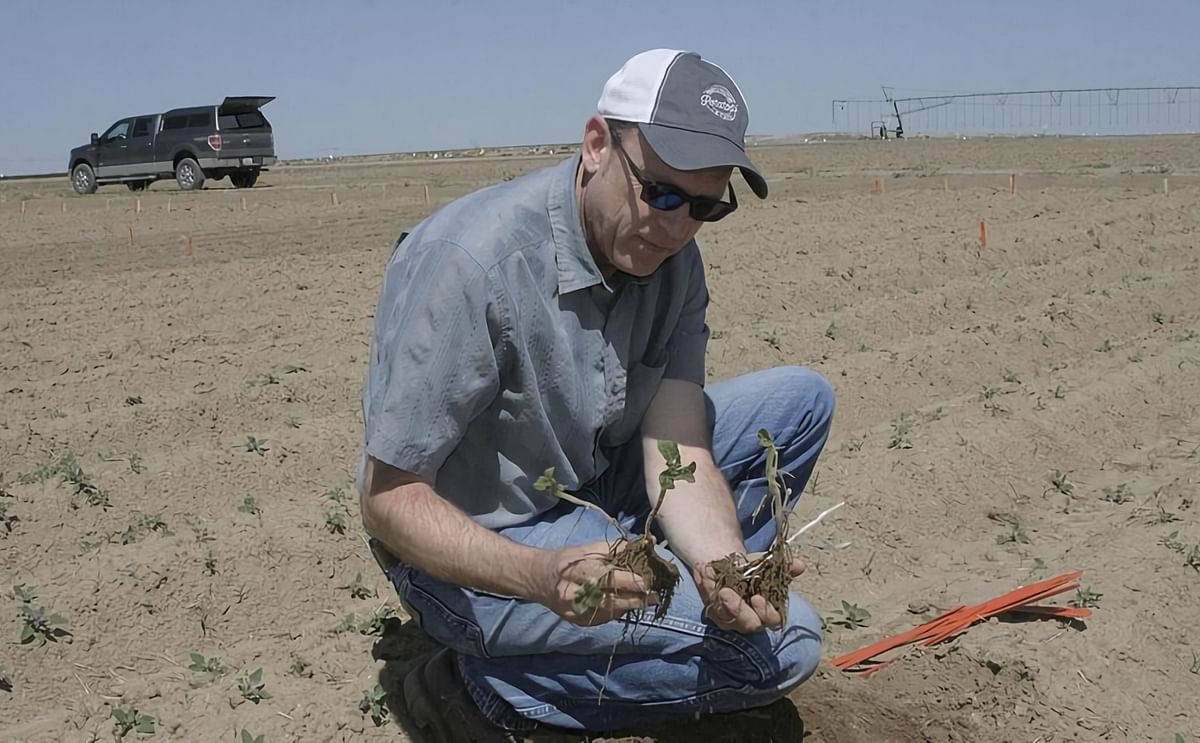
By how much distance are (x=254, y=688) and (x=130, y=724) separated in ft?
0.95

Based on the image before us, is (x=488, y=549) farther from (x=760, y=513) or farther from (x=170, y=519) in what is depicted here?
(x=170, y=519)

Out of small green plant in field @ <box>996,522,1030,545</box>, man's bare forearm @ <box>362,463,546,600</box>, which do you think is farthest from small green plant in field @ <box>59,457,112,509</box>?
small green plant in field @ <box>996,522,1030,545</box>

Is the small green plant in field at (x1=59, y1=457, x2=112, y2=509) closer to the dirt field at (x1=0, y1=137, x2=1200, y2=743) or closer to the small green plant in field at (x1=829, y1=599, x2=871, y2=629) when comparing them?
the dirt field at (x1=0, y1=137, x2=1200, y2=743)

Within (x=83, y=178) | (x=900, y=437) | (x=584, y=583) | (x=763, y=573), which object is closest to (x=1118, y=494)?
(x=900, y=437)

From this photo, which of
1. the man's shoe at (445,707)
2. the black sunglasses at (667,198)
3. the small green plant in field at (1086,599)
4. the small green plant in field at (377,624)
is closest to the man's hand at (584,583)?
the man's shoe at (445,707)

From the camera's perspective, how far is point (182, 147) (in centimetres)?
1997

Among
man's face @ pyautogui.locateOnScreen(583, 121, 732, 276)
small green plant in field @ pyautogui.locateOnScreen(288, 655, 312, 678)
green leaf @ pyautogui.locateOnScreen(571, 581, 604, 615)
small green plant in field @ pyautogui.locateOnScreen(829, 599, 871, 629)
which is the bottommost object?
small green plant in field @ pyautogui.locateOnScreen(829, 599, 871, 629)

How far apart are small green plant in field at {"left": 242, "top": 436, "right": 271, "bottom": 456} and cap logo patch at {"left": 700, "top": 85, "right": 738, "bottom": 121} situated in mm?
2790

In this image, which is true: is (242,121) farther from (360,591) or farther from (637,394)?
(637,394)

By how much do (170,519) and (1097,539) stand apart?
3.07 m

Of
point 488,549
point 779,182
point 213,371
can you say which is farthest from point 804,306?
point 779,182

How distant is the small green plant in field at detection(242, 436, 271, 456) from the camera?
4.54 meters

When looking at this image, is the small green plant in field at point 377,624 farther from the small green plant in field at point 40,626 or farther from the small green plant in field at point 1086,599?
the small green plant in field at point 1086,599

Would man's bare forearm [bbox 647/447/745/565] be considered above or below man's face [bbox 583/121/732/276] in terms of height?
below
